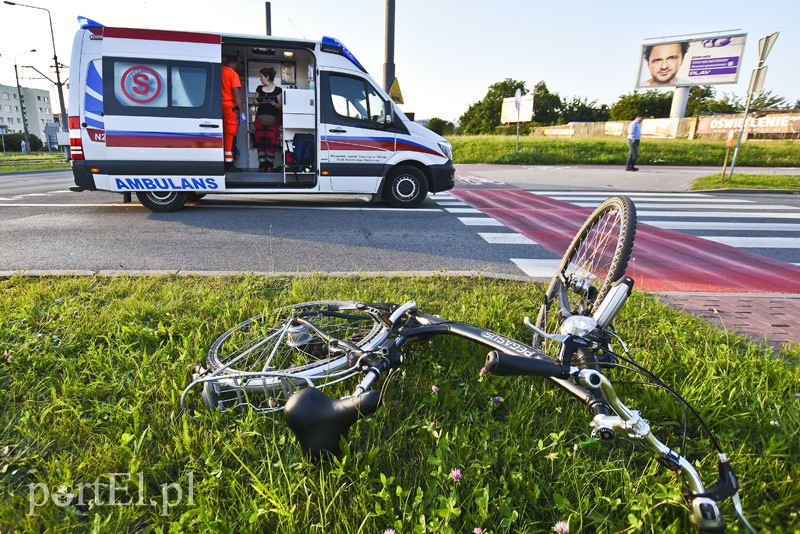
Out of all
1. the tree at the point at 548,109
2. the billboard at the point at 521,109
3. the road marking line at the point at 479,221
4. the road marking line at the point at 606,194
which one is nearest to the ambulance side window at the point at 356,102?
the road marking line at the point at 479,221

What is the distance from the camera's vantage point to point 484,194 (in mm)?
11805

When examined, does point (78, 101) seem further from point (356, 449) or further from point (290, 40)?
point (356, 449)

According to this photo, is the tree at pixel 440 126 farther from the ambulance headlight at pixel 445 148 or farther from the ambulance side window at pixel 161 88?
the ambulance side window at pixel 161 88

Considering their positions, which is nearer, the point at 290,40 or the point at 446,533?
the point at 446,533

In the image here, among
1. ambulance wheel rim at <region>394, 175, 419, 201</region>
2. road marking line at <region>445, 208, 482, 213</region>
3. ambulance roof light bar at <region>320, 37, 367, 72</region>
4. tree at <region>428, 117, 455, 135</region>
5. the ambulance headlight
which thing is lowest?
road marking line at <region>445, 208, 482, 213</region>

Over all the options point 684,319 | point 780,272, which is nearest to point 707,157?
point 780,272

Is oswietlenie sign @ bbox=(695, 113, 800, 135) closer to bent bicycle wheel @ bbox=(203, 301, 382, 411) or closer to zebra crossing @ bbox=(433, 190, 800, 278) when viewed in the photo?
zebra crossing @ bbox=(433, 190, 800, 278)

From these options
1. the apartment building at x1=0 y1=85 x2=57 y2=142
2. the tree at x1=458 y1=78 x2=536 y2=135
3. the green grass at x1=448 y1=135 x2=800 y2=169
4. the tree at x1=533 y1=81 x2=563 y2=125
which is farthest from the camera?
the apartment building at x1=0 y1=85 x2=57 y2=142

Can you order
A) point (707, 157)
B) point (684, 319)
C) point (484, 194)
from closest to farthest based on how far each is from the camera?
point (684, 319) → point (484, 194) → point (707, 157)

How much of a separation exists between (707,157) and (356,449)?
1119 inches

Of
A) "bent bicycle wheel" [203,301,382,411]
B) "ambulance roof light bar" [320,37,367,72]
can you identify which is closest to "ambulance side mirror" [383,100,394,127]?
"ambulance roof light bar" [320,37,367,72]

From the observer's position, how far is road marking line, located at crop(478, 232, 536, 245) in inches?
250

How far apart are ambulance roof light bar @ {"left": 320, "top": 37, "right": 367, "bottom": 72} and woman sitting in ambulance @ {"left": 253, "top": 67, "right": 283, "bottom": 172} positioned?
6.62 ft

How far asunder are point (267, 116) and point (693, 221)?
27.3 ft
